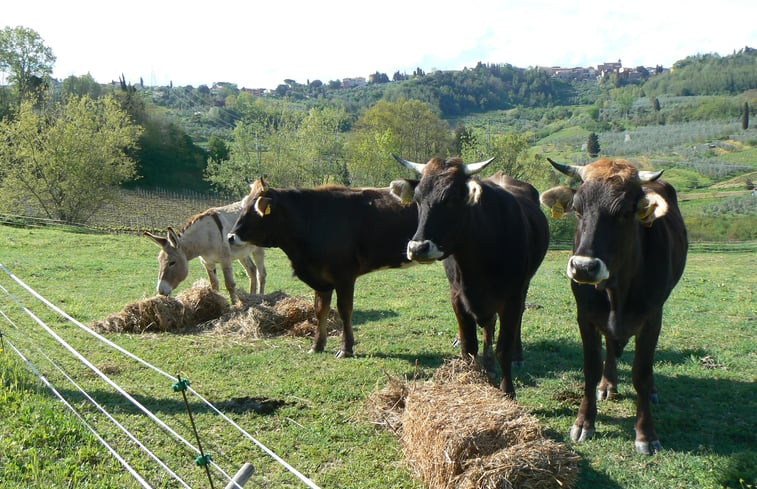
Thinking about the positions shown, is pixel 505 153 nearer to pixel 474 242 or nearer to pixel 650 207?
pixel 474 242

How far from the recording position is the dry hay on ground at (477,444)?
4.64 metres

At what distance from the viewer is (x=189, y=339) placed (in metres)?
9.98

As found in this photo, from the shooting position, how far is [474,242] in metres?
6.70

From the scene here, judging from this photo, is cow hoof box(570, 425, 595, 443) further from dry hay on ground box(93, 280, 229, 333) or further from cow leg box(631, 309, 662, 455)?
dry hay on ground box(93, 280, 229, 333)

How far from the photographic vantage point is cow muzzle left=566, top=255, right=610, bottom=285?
197 inches

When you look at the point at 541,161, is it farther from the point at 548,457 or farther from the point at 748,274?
the point at 548,457

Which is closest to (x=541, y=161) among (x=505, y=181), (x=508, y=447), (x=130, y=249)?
(x=130, y=249)

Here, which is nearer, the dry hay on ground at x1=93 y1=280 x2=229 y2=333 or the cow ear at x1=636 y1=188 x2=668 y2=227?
the cow ear at x1=636 y1=188 x2=668 y2=227

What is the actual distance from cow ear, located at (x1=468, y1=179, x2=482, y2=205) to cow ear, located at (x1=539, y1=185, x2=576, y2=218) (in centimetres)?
69

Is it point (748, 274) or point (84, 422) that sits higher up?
point (84, 422)

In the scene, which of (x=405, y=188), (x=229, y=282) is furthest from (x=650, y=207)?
(x=229, y=282)

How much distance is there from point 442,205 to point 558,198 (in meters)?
1.23

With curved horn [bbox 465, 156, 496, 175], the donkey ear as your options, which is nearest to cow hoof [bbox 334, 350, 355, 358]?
curved horn [bbox 465, 156, 496, 175]

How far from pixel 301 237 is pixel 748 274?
60.9 ft
